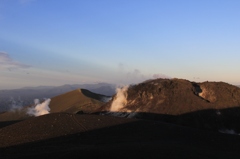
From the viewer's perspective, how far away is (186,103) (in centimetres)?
4541

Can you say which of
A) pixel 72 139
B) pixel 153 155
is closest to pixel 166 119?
pixel 72 139

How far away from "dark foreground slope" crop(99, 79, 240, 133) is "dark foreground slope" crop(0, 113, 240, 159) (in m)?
10.1

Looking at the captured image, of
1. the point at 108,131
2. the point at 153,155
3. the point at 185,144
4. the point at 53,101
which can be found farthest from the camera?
the point at 53,101

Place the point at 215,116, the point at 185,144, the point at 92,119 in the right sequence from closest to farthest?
the point at 185,144, the point at 92,119, the point at 215,116

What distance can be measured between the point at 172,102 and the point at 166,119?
4.29 m

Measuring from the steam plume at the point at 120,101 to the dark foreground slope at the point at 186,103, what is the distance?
364mm

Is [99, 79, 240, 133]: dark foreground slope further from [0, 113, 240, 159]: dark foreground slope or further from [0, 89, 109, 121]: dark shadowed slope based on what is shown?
[0, 89, 109, 121]: dark shadowed slope

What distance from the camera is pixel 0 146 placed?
26.5m


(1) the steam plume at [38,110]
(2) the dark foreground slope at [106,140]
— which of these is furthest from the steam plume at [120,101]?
(1) the steam plume at [38,110]

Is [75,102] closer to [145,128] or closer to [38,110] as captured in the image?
[38,110]

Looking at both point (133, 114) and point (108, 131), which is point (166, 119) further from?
point (108, 131)

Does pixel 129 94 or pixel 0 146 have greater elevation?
pixel 129 94

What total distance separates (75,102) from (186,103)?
39.2m

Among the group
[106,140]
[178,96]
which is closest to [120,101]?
[178,96]
